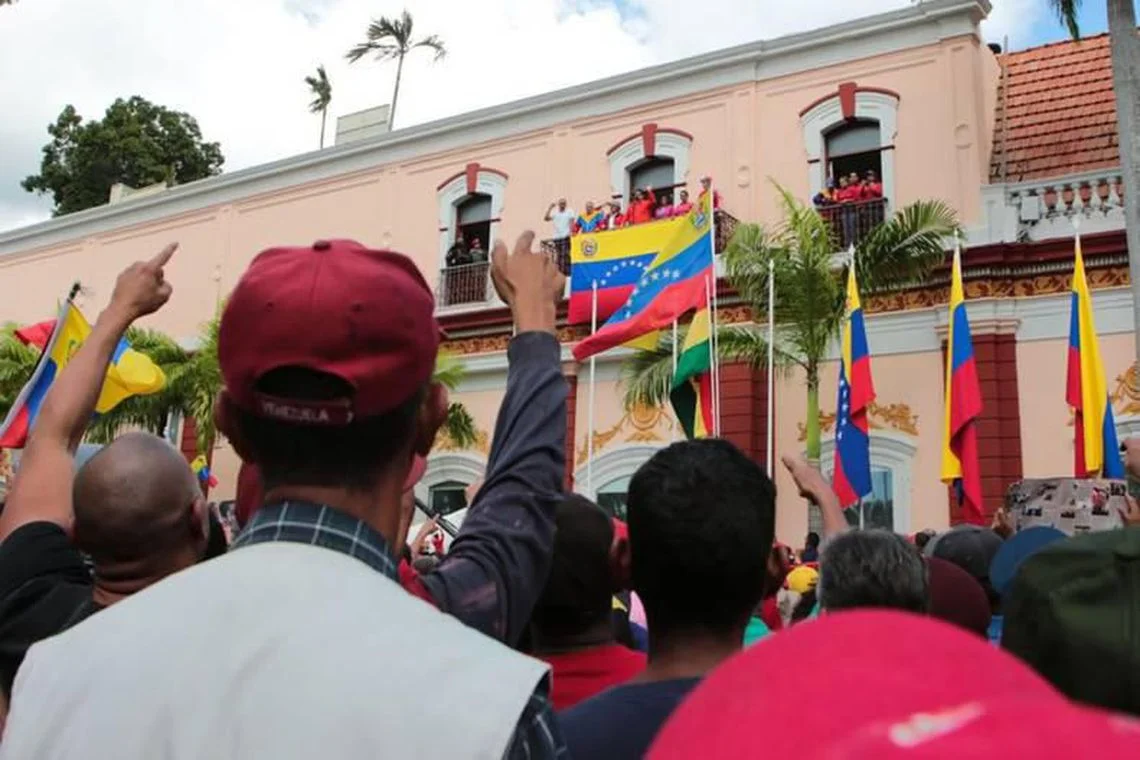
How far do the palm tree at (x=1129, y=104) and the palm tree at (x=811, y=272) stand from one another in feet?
A: 7.41

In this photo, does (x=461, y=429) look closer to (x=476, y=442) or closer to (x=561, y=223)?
(x=476, y=442)

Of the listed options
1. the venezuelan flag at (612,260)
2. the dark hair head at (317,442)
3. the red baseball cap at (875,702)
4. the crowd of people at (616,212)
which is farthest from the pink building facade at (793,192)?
the red baseball cap at (875,702)

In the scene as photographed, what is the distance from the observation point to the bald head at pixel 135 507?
2.04m

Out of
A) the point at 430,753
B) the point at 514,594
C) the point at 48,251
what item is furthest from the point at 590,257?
the point at 48,251

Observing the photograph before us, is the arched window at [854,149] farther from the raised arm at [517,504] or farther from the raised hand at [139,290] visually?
the raised arm at [517,504]

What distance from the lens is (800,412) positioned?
45.5 feet

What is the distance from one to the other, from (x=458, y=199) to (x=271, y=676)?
17.1m

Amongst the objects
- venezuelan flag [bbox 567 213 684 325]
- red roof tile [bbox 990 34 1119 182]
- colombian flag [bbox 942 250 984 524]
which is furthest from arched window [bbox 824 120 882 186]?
colombian flag [bbox 942 250 984 524]

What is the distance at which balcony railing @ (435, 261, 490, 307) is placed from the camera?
17.2 meters

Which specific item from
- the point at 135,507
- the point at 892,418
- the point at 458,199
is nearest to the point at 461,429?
the point at 458,199

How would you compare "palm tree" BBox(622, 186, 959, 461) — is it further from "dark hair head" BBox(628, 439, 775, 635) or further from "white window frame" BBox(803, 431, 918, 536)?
"dark hair head" BBox(628, 439, 775, 635)

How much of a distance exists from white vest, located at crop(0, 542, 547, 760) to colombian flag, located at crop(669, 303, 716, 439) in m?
8.53

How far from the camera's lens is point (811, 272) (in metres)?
12.2

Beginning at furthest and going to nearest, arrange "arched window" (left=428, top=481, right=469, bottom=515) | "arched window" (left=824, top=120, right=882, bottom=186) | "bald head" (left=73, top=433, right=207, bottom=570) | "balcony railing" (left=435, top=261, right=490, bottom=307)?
"balcony railing" (left=435, top=261, right=490, bottom=307) → "arched window" (left=428, top=481, right=469, bottom=515) → "arched window" (left=824, top=120, right=882, bottom=186) → "bald head" (left=73, top=433, right=207, bottom=570)
